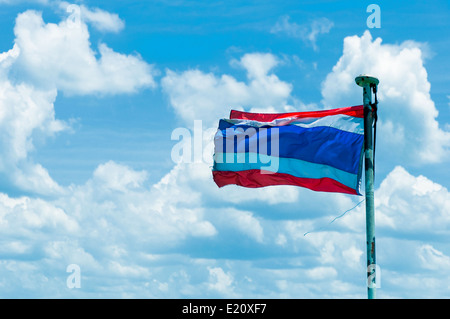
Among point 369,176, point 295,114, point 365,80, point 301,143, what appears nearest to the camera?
point 369,176

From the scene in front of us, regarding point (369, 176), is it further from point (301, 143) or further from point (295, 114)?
point (295, 114)

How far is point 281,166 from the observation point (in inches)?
976

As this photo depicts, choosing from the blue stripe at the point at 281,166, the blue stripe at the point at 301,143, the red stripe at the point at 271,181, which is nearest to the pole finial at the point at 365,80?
the blue stripe at the point at 301,143

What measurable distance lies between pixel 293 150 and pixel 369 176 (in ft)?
11.9

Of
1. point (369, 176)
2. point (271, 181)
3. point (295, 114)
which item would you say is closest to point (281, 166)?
point (271, 181)

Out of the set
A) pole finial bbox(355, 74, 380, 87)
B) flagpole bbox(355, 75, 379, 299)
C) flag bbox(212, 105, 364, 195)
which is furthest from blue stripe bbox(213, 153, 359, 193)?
pole finial bbox(355, 74, 380, 87)

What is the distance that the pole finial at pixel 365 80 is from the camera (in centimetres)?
2283

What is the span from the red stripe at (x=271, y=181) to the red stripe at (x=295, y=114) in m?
2.11

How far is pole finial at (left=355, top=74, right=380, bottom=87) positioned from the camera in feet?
74.9

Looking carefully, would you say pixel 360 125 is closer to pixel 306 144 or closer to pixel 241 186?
pixel 306 144

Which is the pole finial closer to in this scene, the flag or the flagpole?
the flagpole

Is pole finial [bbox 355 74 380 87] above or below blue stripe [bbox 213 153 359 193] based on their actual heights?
above

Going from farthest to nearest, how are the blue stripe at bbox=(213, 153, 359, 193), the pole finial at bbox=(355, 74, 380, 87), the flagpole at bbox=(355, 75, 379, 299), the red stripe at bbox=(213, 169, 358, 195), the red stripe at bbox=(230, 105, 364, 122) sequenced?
the red stripe at bbox=(230, 105, 364, 122) → the red stripe at bbox=(213, 169, 358, 195) → the blue stripe at bbox=(213, 153, 359, 193) → the pole finial at bbox=(355, 74, 380, 87) → the flagpole at bbox=(355, 75, 379, 299)
